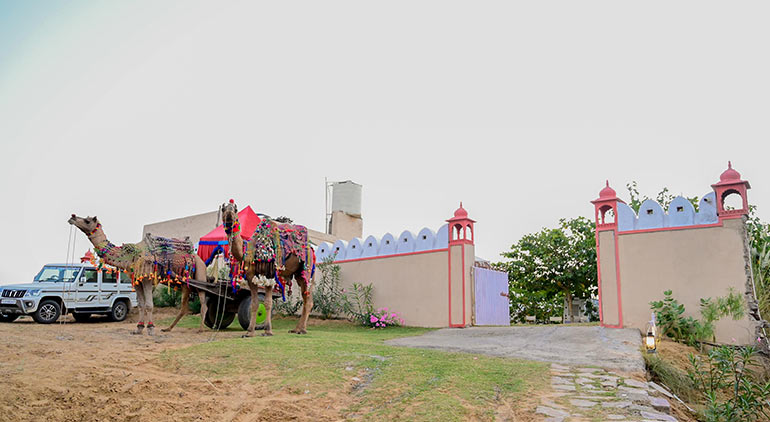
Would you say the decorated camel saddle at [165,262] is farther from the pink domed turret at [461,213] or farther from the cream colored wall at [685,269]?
the cream colored wall at [685,269]

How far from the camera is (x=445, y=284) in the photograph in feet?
44.5

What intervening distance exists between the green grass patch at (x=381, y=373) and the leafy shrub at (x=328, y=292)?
6.98 metres

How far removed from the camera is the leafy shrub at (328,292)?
51.3ft

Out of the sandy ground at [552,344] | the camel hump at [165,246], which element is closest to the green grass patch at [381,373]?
the sandy ground at [552,344]

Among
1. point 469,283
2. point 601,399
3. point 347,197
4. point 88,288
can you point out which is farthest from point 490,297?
point 347,197

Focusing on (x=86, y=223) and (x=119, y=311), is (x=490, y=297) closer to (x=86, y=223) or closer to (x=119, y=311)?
(x=86, y=223)

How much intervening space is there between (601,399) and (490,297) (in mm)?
8502

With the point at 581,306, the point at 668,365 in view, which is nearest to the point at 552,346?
the point at 668,365

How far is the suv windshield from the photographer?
1517 centimetres

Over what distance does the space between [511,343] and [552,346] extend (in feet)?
2.37

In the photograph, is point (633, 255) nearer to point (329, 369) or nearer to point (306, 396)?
point (329, 369)

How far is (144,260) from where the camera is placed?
34.6 feet

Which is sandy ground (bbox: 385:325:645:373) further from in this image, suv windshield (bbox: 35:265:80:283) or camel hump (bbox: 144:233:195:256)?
suv windshield (bbox: 35:265:80:283)

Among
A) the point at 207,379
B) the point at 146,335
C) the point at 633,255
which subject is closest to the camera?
the point at 207,379
